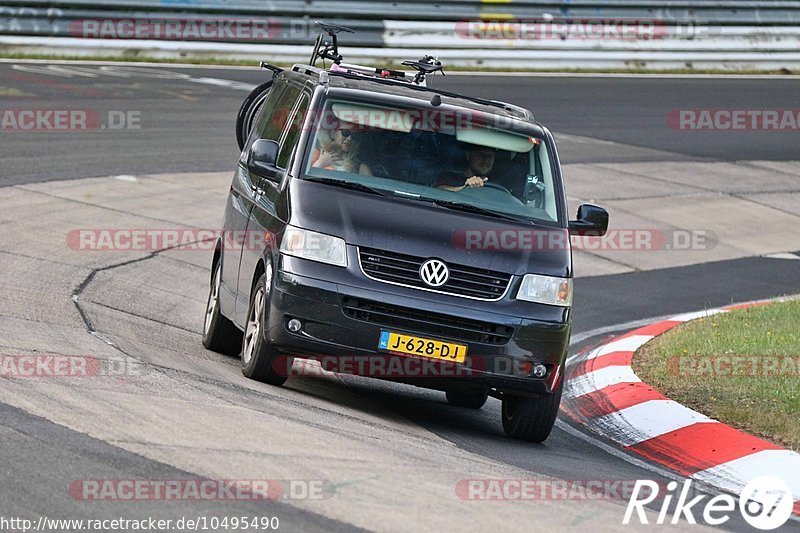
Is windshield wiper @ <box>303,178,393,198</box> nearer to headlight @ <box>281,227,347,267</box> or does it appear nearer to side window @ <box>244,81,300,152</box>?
headlight @ <box>281,227,347,267</box>

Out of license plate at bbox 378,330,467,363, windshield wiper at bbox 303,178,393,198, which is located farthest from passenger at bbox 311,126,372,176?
license plate at bbox 378,330,467,363

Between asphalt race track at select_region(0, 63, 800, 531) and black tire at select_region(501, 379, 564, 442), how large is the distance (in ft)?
0.33

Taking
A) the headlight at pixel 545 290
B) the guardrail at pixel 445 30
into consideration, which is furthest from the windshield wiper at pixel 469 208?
the guardrail at pixel 445 30

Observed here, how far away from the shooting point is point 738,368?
986cm

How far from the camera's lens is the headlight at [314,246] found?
782 centimetres

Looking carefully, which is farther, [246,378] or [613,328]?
[613,328]

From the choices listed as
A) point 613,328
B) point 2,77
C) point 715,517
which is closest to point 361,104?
point 715,517

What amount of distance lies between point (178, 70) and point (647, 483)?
60.8ft

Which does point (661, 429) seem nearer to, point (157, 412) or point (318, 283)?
point (318, 283)

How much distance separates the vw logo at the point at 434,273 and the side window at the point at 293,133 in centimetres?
134

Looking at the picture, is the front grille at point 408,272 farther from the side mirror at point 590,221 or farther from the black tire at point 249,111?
the black tire at point 249,111

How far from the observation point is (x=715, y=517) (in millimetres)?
6547

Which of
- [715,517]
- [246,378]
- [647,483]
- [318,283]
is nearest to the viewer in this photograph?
[715,517]

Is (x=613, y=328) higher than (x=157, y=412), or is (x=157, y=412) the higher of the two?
(x=157, y=412)
